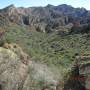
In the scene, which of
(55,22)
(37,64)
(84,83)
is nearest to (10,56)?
(37,64)

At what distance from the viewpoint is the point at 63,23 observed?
14062 centimetres

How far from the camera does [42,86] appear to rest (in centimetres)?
1173

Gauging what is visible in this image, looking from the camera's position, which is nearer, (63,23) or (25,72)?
(25,72)

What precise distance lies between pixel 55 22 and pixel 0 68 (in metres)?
128

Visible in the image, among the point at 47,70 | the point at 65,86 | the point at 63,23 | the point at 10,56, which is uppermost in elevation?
the point at 10,56

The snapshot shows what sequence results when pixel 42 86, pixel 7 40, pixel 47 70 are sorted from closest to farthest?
1. pixel 42 86
2. pixel 47 70
3. pixel 7 40

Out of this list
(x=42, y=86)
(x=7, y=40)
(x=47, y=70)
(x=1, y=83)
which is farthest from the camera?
(x=7, y=40)

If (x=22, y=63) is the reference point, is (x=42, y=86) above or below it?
below

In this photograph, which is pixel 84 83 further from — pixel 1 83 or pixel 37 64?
pixel 1 83

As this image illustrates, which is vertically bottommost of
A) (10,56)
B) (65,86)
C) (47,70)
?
(65,86)

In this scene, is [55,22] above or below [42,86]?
below

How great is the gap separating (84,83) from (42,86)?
6.47ft

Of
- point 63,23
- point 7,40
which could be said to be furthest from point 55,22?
point 7,40

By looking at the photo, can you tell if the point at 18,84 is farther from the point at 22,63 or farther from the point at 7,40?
the point at 7,40
